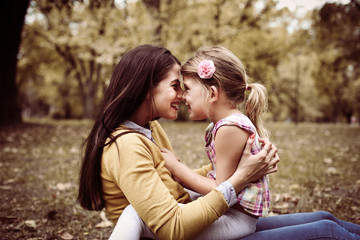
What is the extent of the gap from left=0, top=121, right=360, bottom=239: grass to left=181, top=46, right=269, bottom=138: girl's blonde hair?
156cm

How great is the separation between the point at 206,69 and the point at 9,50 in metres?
10.6

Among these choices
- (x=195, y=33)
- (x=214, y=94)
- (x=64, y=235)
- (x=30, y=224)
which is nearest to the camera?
(x=214, y=94)

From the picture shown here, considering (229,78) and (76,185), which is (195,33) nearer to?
(76,185)

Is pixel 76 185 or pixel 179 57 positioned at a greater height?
pixel 179 57

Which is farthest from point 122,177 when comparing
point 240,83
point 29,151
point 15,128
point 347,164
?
point 15,128

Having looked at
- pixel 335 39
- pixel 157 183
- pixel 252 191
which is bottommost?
pixel 252 191

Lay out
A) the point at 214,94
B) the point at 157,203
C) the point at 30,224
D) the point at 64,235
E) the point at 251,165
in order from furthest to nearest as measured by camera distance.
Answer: the point at 30,224 < the point at 64,235 < the point at 214,94 < the point at 251,165 < the point at 157,203

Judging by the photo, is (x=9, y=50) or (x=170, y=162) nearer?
(x=170, y=162)

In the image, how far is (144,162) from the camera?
1.53 metres

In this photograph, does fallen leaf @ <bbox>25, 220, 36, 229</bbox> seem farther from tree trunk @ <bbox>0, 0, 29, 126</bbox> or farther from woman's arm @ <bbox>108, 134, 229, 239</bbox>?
tree trunk @ <bbox>0, 0, 29, 126</bbox>

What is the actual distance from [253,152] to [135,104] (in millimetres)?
756

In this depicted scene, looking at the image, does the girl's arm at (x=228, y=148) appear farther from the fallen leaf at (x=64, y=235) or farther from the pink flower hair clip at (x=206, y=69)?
the fallen leaf at (x=64, y=235)

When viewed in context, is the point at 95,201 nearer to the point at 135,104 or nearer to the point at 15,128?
the point at 135,104

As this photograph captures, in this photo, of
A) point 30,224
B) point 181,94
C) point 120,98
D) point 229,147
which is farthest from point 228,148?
point 30,224
